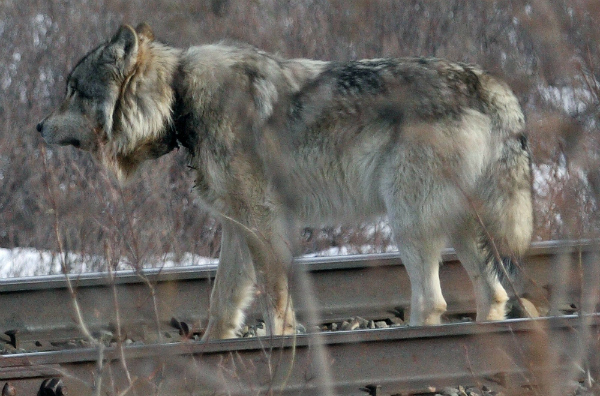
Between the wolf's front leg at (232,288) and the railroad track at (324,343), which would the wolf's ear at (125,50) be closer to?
the wolf's front leg at (232,288)

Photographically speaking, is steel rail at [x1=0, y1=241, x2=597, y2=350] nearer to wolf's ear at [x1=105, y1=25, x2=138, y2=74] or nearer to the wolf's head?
the wolf's head

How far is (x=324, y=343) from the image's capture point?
4.73 meters

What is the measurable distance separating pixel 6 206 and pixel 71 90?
5.48 metres

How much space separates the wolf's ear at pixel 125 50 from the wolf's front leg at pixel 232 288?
4.12 ft

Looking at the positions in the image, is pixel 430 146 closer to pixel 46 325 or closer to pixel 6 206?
pixel 46 325

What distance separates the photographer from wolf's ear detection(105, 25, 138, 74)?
6.30 m

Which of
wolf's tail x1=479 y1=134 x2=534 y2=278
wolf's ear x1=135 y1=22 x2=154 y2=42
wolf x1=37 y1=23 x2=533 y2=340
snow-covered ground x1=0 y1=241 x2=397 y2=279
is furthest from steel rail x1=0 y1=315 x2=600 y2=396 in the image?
snow-covered ground x1=0 y1=241 x2=397 y2=279

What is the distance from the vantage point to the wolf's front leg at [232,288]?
6137 millimetres

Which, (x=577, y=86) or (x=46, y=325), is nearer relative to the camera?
(x=577, y=86)

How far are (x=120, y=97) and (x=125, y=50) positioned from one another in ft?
1.05

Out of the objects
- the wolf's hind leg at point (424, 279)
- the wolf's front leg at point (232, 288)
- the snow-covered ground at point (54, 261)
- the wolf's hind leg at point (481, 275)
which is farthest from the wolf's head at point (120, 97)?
the snow-covered ground at point (54, 261)

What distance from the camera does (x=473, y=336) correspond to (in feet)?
15.8

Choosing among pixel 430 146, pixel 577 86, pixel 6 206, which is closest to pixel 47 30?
pixel 6 206

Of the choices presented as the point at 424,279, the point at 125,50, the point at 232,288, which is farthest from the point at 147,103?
the point at 424,279
